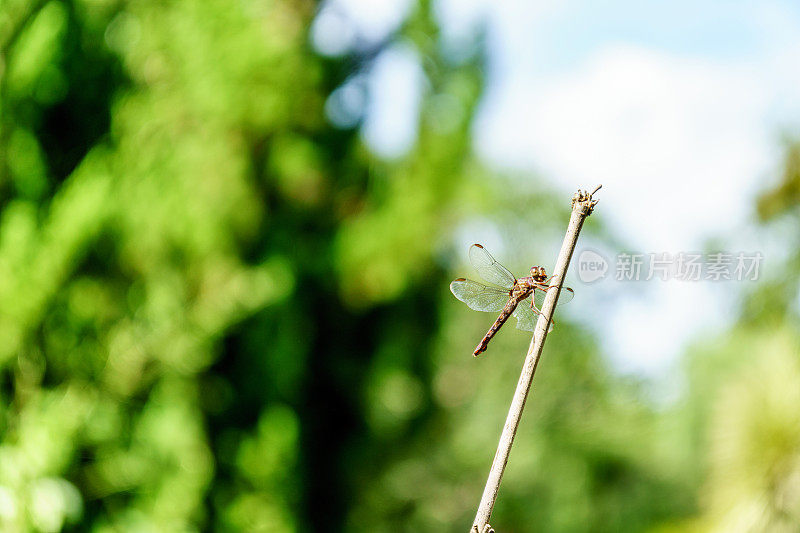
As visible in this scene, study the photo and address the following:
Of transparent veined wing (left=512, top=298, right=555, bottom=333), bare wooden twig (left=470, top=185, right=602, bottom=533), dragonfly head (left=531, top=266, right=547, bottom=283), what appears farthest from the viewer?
transparent veined wing (left=512, top=298, right=555, bottom=333)

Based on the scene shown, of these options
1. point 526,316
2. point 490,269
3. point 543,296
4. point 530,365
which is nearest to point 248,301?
point 490,269

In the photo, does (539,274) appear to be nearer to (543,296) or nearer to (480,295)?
(543,296)

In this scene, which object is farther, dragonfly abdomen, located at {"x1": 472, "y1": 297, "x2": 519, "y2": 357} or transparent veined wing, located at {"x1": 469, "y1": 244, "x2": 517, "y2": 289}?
transparent veined wing, located at {"x1": 469, "y1": 244, "x2": 517, "y2": 289}

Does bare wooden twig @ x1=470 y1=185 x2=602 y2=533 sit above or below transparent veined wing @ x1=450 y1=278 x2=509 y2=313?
below

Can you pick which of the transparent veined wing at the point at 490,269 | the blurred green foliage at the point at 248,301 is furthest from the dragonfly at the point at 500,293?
the blurred green foliage at the point at 248,301

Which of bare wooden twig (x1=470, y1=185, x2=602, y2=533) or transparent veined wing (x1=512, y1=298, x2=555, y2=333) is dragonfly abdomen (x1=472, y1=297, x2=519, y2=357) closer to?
transparent veined wing (x1=512, y1=298, x2=555, y2=333)

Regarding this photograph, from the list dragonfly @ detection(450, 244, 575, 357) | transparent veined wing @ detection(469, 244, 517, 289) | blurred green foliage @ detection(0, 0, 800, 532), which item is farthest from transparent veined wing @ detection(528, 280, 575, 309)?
blurred green foliage @ detection(0, 0, 800, 532)

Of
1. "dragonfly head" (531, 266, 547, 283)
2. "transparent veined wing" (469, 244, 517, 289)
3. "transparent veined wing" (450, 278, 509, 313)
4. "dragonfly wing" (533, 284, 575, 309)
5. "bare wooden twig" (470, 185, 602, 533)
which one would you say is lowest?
"bare wooden twig" (470, 185, 602, 533)
